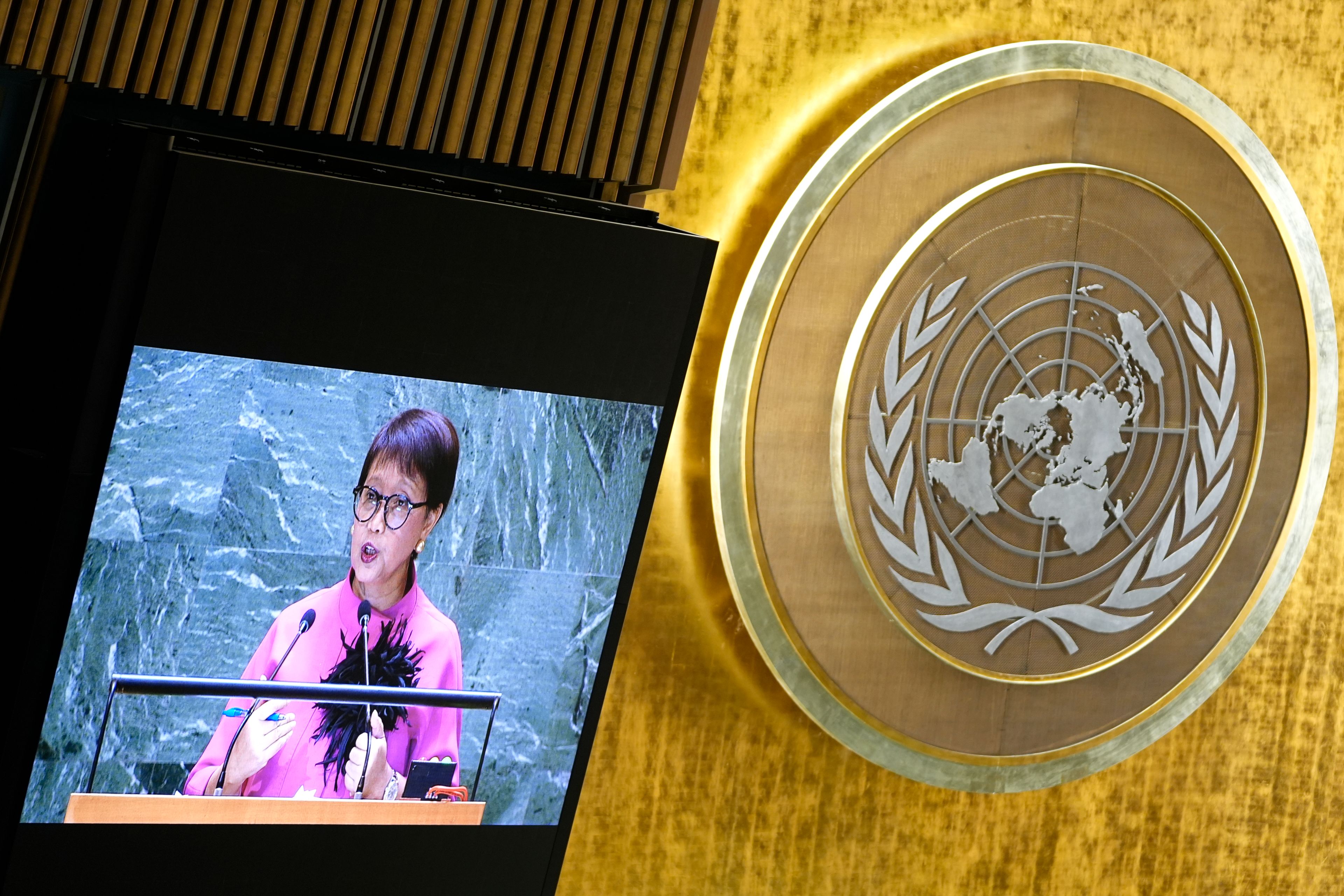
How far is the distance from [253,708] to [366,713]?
0.20 metres

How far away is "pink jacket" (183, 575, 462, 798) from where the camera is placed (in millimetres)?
2291

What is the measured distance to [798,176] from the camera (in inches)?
121

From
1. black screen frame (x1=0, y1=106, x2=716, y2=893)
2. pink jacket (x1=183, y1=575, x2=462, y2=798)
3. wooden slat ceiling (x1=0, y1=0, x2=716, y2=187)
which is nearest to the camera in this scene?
black screen frame (x1=0, y1=106, x2=716, y2=893)

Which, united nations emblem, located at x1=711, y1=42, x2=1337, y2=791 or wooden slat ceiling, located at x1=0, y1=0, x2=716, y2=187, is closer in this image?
wooden slat ceiling, located at x1=0, y1=0, x2=716, y2=187

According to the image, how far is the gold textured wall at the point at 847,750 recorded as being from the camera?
10.0 ft

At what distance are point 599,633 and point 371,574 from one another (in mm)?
484

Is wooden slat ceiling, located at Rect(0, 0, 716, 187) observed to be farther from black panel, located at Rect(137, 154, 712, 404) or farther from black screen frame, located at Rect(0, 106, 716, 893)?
black panel, located at Rect(137, 154, 712, 404)

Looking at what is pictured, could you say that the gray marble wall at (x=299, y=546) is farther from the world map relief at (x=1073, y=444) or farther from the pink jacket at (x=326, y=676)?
the world map relief at (x=1073, y=444)

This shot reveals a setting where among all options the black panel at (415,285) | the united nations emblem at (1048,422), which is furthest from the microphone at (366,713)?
the united nations emblem at (1048,422)

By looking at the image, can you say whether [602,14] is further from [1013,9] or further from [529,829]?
[529,829]

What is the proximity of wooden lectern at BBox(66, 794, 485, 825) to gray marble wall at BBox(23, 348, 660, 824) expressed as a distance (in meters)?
0.03

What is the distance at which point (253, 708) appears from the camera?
2.29 meters

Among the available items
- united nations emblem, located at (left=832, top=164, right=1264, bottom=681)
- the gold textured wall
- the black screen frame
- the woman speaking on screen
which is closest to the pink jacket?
the woman speaking on screen

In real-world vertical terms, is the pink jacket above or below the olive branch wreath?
below
